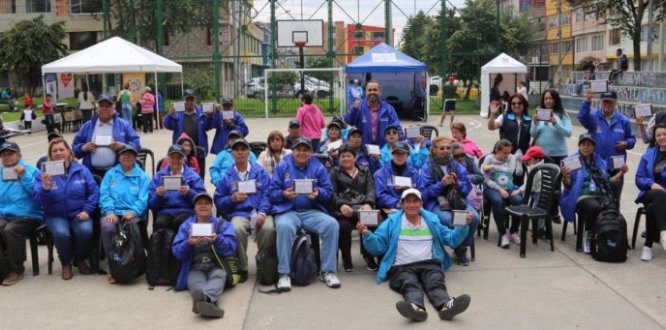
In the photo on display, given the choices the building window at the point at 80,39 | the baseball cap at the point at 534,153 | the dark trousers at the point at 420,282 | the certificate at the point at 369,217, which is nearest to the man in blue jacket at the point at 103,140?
the certificate at the point at 369,217

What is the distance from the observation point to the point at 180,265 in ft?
19.9

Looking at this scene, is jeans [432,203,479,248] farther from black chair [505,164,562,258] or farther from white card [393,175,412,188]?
black chair [505,164,562,258]

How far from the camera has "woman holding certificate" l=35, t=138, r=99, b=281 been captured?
6.24 metres

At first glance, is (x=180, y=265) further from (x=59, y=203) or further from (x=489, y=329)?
(x=489, y=329)

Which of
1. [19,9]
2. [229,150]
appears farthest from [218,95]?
[19,9]

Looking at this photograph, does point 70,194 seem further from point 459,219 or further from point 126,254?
point 459,219

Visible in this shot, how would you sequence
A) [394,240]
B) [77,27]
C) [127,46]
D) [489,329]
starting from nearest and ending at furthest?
[489,329]
[394,240]
[127,46]
[77,27]

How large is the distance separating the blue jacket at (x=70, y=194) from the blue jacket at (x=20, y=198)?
19 cm

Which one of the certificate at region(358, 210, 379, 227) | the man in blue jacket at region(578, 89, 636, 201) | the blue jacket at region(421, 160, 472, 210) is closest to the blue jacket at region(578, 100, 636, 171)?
the man in blue jacket at region(578, 89, 636, 201)

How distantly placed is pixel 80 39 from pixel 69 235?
46631 mm

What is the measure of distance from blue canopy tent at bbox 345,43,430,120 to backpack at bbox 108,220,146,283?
49.8ft

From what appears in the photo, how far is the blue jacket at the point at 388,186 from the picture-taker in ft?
22.0

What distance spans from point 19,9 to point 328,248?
50213 millimetres

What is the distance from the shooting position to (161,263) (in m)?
6.09
